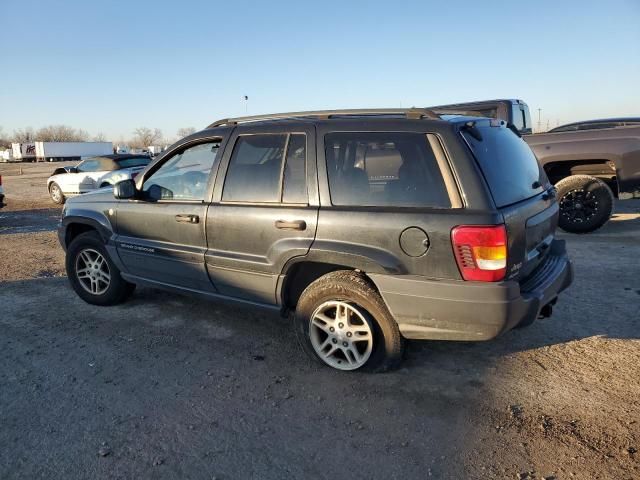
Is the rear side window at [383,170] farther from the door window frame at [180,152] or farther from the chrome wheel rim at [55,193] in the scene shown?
the chrome wheel rim at [55,193]

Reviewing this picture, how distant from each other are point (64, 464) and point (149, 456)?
0.43 meters

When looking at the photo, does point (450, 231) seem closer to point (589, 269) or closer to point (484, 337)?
point (484, 337)

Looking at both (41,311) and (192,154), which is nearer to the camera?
(192,154)

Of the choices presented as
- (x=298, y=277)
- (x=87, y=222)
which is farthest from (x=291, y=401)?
(x=87, y=222)

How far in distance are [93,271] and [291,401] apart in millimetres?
2854

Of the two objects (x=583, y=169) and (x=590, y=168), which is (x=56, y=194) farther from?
(x=590, y=168)

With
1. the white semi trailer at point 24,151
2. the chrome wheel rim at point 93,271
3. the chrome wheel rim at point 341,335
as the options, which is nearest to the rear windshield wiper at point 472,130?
the chrome wheel rim at point 341,335

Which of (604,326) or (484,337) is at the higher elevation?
(484,337)

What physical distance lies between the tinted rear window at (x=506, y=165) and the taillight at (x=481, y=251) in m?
0.23

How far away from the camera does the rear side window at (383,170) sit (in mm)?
3070

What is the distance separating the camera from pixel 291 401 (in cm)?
312

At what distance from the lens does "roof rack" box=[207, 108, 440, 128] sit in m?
3.29

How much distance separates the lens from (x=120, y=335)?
4211mm

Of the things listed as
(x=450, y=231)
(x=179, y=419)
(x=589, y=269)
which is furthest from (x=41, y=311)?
(x=589, y=269)
